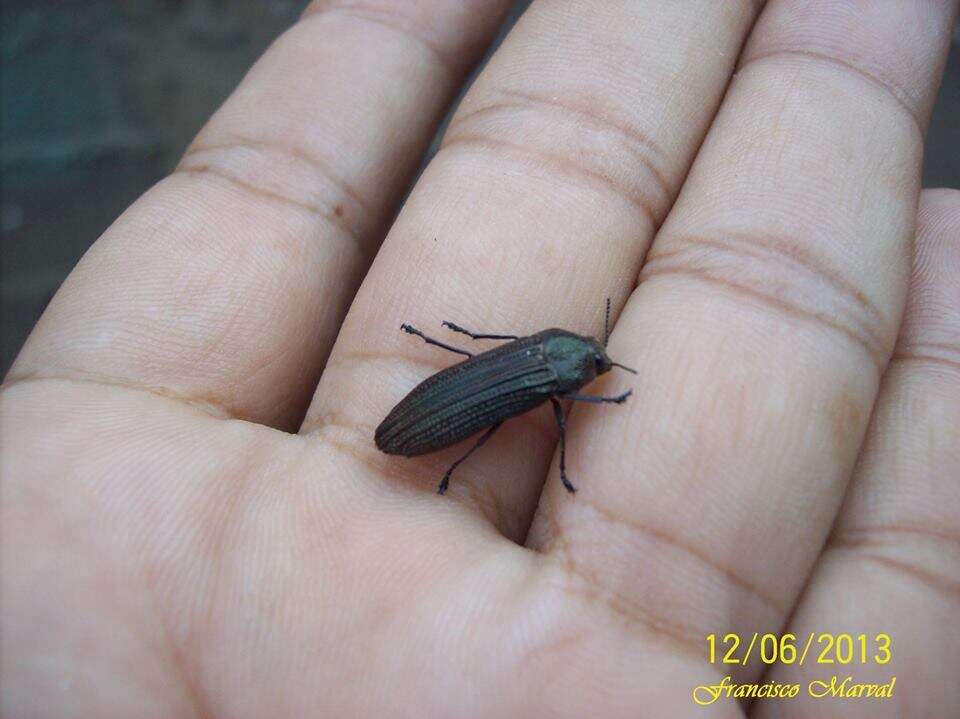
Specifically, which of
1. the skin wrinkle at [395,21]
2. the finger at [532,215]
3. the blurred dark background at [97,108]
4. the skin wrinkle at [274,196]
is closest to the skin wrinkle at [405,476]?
the finger at [532,215]

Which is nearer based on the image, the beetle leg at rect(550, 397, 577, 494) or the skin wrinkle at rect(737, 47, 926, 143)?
the beetle leg at rect(550, 397, 577, 494)

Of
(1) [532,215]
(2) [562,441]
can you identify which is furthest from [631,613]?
(1) [532,215]

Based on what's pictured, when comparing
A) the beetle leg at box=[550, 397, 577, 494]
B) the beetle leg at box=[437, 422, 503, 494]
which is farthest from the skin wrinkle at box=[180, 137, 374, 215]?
the beetle leg at box=[550, 397, 577, 494]

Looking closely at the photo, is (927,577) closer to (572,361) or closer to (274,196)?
(572,361)

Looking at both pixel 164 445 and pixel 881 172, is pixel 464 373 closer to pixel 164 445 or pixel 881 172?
pixel 164 445

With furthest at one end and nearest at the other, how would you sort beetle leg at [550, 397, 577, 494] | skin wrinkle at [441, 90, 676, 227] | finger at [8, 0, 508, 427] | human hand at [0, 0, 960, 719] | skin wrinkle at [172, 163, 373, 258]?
skin wrinkle at [172, 163, 373, 258]
skin wrinkle at [441, 90, 676, 227]
finger at [8, 0, 508, 427]
beetle leg at [550, 397, 577, 494]
human hand at [0, 0, 960, 719]

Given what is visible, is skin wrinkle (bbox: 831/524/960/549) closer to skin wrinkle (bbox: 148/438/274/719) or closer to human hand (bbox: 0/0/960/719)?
human hand (bbox: 0/0/960/719)

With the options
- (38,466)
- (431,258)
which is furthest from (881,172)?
(38,466)

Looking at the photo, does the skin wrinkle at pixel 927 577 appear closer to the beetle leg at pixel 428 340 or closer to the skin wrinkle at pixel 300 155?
the beetle leg at pixel 428 340

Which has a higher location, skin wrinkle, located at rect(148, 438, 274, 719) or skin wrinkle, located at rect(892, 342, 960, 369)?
skin wrinkle, located at rect(892, 342, 960, 369)
